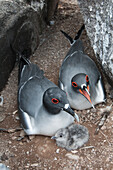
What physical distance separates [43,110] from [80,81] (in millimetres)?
701

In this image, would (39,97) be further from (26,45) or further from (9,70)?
(26,45)

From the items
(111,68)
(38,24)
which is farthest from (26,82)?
(38,24)

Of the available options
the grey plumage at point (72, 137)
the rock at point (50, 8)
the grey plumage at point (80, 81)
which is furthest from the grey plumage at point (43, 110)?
the rock at point (50, 8)

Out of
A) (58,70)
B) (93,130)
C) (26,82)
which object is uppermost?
(26,82)

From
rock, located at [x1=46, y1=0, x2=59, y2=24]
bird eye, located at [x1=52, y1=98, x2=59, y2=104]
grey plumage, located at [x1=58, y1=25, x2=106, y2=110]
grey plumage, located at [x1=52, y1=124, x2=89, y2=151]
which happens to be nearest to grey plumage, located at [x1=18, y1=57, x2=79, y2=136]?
bird eye, located at [x1=52, y1=98, x2=59, y2=104]

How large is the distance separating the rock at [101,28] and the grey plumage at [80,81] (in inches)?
10.9

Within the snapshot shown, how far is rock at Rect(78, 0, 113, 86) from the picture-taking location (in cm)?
382

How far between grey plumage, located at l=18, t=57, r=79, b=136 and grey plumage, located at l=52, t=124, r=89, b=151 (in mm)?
124

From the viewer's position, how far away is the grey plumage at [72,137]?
3.74 metres

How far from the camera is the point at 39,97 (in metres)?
4.00

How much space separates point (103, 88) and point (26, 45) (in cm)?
170

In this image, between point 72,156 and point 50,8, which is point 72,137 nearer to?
point 72,156

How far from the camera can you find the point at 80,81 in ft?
13.4

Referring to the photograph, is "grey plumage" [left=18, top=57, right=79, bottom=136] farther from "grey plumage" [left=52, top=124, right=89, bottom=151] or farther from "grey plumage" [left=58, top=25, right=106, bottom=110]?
"grey plumage" [left=58, top=25, right=106, bottom=110]
